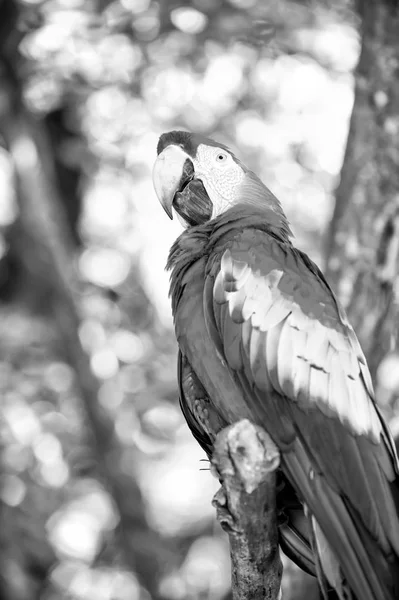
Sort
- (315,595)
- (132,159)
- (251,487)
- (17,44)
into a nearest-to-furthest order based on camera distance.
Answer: (251,487), (315,595), (17,44), (132,159)

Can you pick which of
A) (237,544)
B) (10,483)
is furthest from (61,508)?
(237,544)

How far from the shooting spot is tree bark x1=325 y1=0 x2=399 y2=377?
3.12 metres

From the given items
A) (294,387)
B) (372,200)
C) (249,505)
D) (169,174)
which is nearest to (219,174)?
(169,174)

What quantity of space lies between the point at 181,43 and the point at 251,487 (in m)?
3.62

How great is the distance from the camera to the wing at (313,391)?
2.16 meters

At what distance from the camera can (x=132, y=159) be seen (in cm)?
538

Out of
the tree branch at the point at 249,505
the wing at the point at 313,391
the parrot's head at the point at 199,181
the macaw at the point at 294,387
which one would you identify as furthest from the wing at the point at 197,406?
the parrot's head at the point at 199,181

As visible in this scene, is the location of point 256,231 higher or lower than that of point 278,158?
higher

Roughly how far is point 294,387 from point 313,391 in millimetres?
62

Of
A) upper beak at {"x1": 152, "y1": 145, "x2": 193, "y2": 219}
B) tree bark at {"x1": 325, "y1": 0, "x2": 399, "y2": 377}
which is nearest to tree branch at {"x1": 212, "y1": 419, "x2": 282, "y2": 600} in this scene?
→ tree bark at {"x1": 325, "y1": 0, "x2": 399, "y2": 377}

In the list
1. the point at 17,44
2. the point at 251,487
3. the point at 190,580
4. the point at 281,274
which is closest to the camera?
the point at 251,487

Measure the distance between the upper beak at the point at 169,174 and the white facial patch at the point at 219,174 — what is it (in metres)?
0.06

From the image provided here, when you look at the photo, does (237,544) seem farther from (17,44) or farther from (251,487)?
(17,44)

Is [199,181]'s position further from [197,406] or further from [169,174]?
[197,406]
